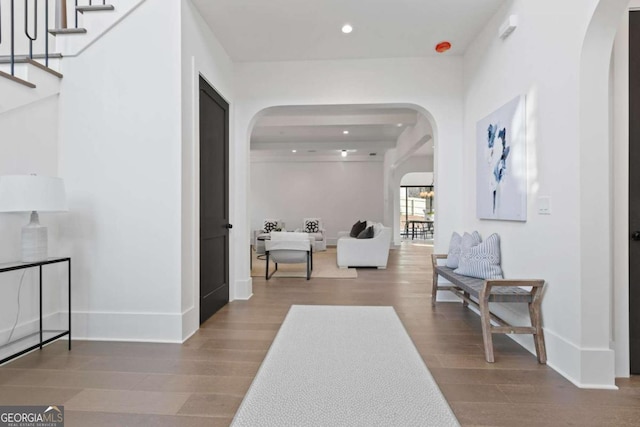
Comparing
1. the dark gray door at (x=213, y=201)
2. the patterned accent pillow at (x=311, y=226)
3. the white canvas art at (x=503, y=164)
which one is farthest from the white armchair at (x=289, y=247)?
the patterned accent pillow at (x=311, y=226)

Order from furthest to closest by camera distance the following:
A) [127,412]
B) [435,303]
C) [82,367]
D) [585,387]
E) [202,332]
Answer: [435,303] → [202,332] → [82,367] → [585,387] → [127,412]

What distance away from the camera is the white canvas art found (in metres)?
2.64

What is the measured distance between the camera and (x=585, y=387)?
6.46 feet

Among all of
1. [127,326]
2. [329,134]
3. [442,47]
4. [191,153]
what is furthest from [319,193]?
[127,326]

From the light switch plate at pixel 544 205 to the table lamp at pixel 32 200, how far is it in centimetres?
333

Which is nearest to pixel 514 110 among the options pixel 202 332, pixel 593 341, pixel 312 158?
pixel 593 341

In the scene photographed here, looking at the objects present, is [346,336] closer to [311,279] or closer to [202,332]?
[202,332]

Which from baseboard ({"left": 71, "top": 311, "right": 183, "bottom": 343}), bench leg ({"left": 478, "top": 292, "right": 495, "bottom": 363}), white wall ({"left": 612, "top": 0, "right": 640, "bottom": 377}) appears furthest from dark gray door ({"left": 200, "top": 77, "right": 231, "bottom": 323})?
white wall ({"left": 612, "top": 0, "right": 640, "bottom": 377})

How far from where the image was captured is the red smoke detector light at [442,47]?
12.0 feet

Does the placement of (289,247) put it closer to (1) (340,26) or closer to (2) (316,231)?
(1) (340,26)

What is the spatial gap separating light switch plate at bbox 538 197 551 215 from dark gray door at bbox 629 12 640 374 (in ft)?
1.39

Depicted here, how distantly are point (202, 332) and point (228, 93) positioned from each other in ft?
8.63

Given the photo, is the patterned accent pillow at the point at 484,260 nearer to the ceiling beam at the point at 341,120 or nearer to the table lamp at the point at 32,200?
the table lamp at the point at 32,200

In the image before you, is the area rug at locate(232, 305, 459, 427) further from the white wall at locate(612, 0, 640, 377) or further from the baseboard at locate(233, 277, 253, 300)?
the white wall at locate(612, 0, 640, 377)
